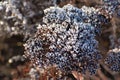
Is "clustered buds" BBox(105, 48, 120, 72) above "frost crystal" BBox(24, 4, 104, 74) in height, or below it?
below

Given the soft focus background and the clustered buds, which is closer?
the clustered buds

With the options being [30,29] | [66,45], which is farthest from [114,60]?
[30,29]

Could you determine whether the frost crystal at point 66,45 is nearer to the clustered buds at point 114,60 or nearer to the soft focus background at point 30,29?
the clustered buds at point 114,60

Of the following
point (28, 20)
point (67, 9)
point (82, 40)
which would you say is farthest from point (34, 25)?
point (82, 40)

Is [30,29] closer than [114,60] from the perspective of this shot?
No

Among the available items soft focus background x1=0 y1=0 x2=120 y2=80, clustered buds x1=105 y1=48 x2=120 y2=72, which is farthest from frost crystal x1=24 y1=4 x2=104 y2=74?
soft focus background x1=0 y1=0 x2=120 y2=80

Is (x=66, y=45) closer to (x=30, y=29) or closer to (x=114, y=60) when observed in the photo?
(x=114, y=60)

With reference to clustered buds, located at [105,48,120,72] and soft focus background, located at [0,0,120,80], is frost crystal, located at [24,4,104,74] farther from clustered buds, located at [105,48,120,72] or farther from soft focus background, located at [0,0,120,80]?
soft focus background, located at [0,0,120,80]

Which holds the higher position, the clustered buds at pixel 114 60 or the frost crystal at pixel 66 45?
the frost crystal at pixel 66 45

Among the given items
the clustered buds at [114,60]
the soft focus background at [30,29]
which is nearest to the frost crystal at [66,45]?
the clustered buds at [114,60]
